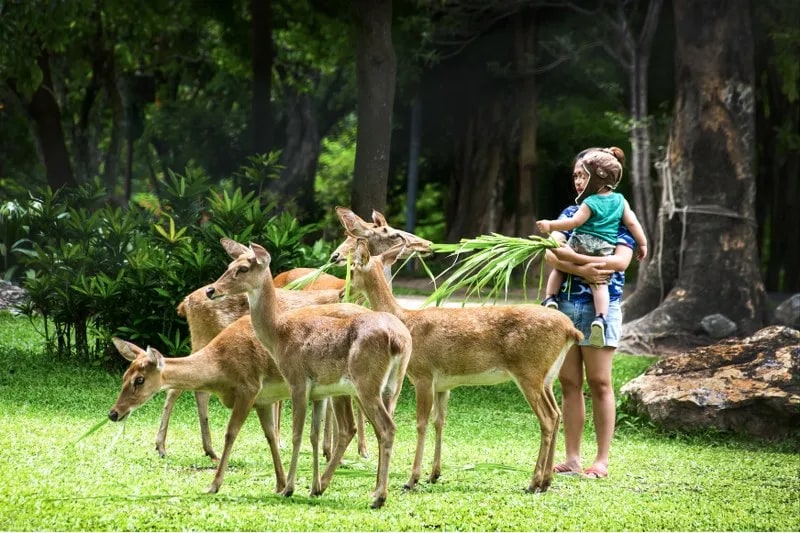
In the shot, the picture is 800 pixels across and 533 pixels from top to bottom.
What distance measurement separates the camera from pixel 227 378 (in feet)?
22.3

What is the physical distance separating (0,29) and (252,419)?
25.7ft

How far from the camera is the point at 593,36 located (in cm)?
2270

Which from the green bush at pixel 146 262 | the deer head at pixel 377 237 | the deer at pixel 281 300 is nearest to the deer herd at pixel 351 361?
the deer head at pixel 377 237

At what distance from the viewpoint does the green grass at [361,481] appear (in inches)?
236

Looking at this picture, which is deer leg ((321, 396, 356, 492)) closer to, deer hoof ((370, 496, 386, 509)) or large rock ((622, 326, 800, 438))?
deer hoof ((370, 496, 386, 509))

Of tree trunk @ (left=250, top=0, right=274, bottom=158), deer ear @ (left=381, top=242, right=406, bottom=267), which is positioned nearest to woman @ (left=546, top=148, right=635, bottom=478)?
deer ear @ (left=381, top=242, right=406, bottom=267)

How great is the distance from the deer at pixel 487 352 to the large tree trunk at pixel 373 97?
6.63 m

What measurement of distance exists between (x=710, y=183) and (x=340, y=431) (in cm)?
920

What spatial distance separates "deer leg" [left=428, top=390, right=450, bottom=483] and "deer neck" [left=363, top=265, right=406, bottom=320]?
625 millimetres

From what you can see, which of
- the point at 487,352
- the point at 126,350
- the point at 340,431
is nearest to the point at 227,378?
the point at 126,350

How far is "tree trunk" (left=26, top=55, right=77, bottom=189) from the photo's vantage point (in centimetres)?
2198

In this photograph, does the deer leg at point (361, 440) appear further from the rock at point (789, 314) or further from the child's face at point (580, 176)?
the rock at point (789, 314)

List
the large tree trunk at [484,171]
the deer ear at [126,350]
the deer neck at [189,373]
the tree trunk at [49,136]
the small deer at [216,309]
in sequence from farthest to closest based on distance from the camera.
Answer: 1. the large tree trunk at [484,171]
2. the tree trunk at [49,136]
3. the small deer at [216,309]
4. the deer neck at [189,373]
5. the deer ear at [126,350]

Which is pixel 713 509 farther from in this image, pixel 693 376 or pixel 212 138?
pixel 212 138
